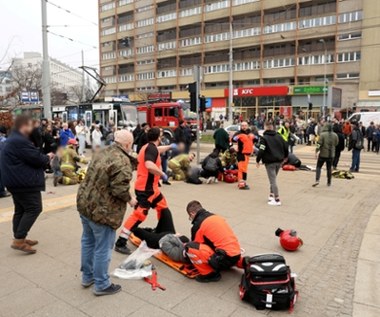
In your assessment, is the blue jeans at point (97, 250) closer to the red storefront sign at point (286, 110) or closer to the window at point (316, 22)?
the red storefront sign at point (286, 110)

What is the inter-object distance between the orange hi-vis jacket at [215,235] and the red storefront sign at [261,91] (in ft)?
151

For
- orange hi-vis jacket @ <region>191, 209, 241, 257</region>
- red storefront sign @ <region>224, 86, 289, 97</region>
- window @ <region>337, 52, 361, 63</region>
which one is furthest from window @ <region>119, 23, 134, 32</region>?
orange hi-vis jacket @ <region>191, 209, 241, 257</region>

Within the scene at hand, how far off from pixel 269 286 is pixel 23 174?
10.6ft

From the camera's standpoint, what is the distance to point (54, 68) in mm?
32500

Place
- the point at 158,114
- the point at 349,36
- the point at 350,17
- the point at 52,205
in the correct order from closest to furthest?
1. the point at 52,205
2. the point at 158,114
3. the point at 350,17
4. the point at 349,36

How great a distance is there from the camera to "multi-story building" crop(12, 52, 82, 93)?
1391 cm

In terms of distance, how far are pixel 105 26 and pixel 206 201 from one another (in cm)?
6888

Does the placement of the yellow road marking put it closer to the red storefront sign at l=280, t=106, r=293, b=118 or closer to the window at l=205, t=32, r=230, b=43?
the red storefront sign at l=280, t=106, r=293, b=118

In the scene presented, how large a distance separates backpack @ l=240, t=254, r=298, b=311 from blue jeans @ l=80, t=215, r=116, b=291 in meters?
1.41

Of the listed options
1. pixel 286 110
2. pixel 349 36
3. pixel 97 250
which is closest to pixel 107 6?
pixel 286 110

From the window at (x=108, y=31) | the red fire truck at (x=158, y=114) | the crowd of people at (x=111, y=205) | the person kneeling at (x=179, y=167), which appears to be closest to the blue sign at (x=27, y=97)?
the red fire truck at (x=158, y=114)

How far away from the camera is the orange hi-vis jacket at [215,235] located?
3895mm

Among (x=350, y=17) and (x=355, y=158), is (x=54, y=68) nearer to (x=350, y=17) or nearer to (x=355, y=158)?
(x=355, y=158)

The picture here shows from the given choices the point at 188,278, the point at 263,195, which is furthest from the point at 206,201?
the point at 188,278
